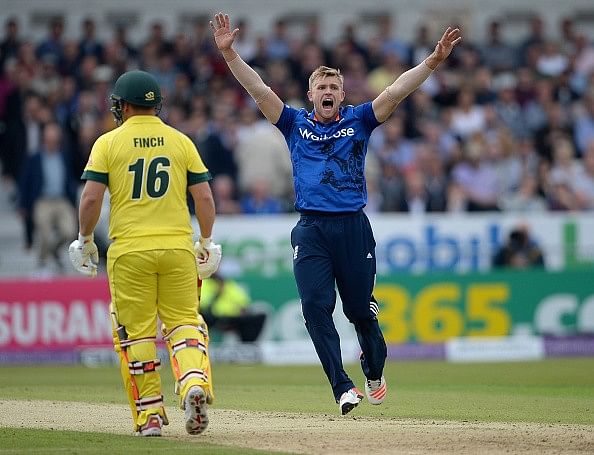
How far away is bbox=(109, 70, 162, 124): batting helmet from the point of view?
8750 millimetres

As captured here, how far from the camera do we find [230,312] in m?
18.6

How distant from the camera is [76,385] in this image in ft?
45.3

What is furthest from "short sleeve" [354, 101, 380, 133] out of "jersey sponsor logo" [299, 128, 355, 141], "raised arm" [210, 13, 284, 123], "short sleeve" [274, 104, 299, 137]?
"raised arm" [210, 13, 284, 123]

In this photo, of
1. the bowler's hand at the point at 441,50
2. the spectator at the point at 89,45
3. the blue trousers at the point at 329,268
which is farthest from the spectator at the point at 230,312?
the bowler's hand at the point at 441,50

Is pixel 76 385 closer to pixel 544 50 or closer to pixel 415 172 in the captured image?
pixel 415 172

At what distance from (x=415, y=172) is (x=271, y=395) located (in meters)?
8.92

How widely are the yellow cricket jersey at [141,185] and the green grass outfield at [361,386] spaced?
1272 millimetres

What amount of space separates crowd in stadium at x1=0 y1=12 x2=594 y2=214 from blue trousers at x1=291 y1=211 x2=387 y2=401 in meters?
10.3

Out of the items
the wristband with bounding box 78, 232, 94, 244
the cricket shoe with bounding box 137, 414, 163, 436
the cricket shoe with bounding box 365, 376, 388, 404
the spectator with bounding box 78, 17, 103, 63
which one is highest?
the spectator with bounding box 78, 17, 103, 63

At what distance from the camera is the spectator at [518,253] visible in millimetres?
19594

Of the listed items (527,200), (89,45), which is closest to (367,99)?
(527,200)

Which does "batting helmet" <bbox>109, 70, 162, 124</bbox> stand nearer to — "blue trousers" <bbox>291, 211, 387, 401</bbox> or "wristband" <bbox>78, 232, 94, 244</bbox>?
"wristband" <bbox>78, 232, 94, 244</bbox>

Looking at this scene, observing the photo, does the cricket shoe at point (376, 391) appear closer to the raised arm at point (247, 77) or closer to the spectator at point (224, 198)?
the raised arm at point (247, 77)

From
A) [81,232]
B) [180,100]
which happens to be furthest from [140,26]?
[81,232]
